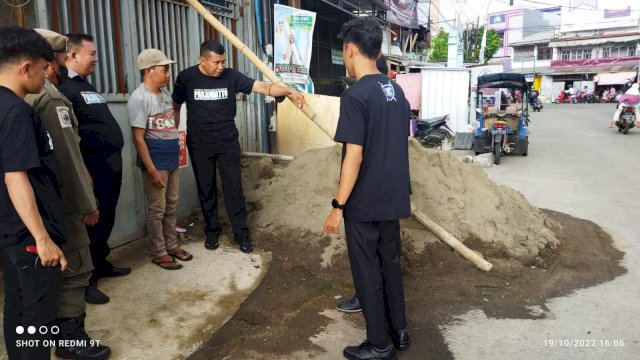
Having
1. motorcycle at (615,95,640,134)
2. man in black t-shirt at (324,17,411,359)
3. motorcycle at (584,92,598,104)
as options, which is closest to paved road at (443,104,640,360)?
man in black t-shirt at (324,17,411,359)

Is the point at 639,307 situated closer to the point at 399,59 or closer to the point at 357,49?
the point at 357,49

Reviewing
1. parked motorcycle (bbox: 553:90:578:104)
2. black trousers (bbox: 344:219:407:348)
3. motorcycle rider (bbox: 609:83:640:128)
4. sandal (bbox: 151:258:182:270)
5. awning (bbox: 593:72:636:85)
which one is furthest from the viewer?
parked motorcycle (bbox: 553:90:578:104)

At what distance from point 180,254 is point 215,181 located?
0.75 metres

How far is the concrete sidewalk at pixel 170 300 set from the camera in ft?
9.83

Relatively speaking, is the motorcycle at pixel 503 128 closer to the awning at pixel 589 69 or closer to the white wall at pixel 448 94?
the white wall at pixel 448 94

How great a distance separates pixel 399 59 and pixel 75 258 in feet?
56.3

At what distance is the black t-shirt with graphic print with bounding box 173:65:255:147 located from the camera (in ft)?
14.0

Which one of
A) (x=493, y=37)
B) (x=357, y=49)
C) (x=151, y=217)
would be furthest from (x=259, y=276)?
(x=493, y=37)

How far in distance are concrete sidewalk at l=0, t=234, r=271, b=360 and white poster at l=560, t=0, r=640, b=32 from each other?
4669 centimetres

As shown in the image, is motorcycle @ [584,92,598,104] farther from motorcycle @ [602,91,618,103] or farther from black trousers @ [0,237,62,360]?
black trousers @ [0,237,62,360]

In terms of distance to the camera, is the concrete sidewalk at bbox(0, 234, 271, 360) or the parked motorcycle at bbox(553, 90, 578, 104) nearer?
the concrete sidewalk at bbox(0, 234, 271, 360)

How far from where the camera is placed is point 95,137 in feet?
11.3

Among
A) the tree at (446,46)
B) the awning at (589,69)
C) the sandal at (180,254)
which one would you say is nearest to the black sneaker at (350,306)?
the sandal at (180,254)

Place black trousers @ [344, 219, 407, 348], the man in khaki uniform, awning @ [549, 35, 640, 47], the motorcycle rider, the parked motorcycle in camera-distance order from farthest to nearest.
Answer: awning @ [549, 35, 640, 47], the parked motorcycle, the motorcycle rider, black trousers @ [344, 219, 407, 348], the man in khaki uniform
